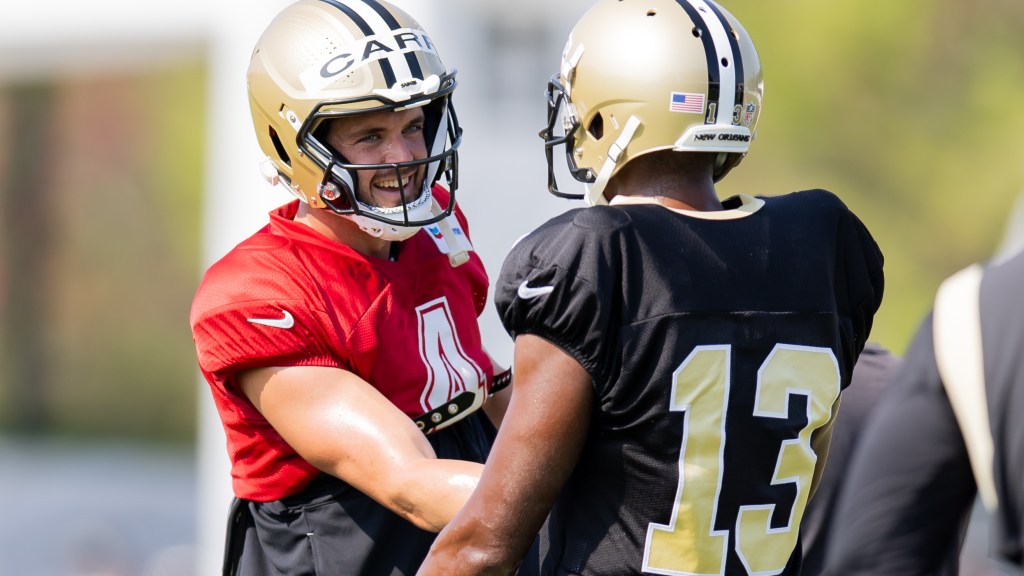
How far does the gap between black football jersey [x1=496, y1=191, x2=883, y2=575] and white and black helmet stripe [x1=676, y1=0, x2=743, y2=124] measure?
0.19 m

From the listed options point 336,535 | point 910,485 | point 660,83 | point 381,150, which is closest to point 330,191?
point 381,150

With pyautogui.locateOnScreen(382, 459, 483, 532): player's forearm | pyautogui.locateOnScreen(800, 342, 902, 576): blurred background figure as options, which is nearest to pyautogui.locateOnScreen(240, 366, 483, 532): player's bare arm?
pyautogui.locateOnScreen(382, 459, 483, 532): player's forearm

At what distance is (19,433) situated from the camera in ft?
66.4

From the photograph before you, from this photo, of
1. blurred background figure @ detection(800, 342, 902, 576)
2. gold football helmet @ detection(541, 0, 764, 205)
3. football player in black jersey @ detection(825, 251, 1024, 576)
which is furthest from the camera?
blurred background figure @ detection(800, 342, 902, 576)

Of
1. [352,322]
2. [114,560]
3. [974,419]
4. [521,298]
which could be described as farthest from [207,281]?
[114,560]

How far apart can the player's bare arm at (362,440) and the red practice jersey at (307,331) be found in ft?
0.19

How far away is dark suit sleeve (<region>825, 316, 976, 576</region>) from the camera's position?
201 centimetres

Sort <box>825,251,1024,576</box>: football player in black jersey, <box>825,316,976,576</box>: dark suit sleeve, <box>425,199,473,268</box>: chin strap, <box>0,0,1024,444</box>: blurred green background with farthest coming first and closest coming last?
<box>0,0,1024,444</box>: blurred green background
<box>425,199,473,268</box>: chin strap
<box>825,316,976,576</box>: dark suit sleeve
<box>825,251,1024,576</box>: football player in black jersey

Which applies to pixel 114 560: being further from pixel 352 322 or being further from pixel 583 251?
pixel 583 251

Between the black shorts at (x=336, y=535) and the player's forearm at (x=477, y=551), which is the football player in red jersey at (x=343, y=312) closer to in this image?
the black shorts at (x=336, y=535)

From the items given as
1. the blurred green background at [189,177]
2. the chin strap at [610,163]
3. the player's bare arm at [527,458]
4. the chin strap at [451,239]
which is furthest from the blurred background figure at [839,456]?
the blurred green background at [189,177]

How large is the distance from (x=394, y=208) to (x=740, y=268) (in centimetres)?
97

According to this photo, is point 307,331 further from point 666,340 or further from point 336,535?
point 666,340

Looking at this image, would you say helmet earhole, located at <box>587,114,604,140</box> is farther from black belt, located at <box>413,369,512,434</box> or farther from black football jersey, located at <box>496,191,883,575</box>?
black belt, located at <box>413,369,512,434</box>
